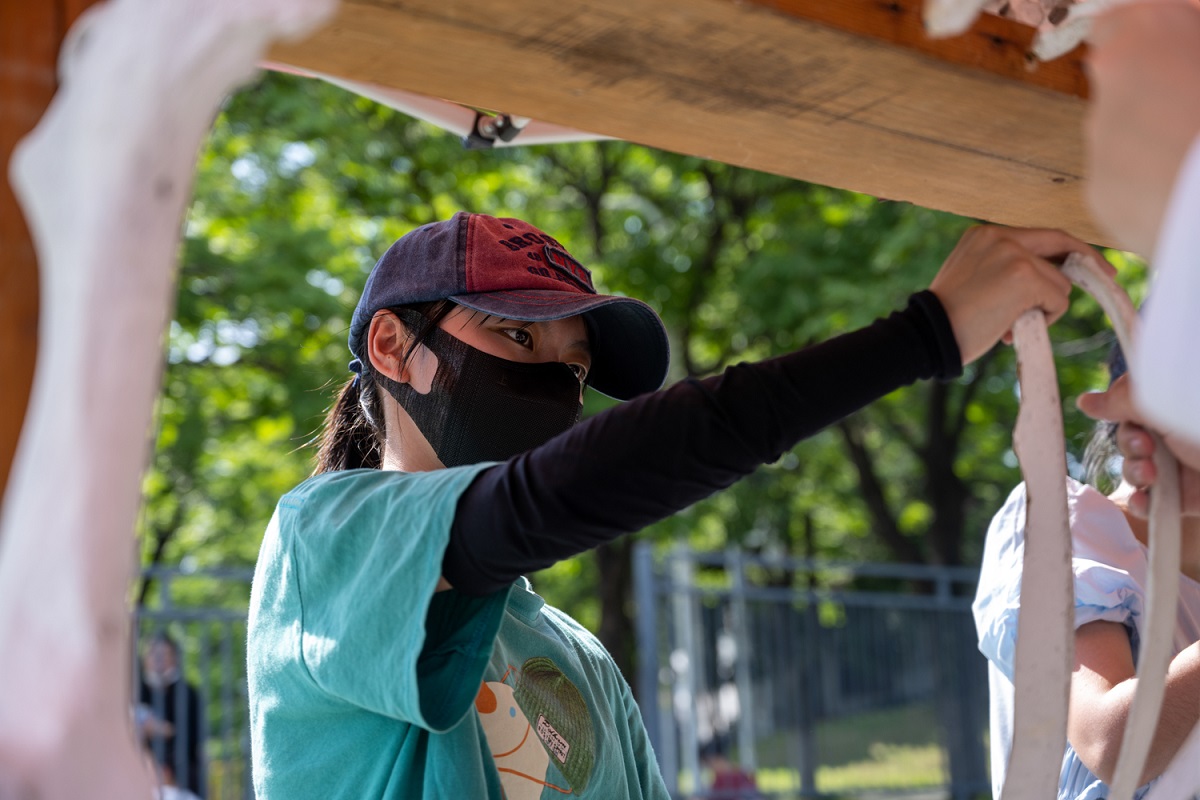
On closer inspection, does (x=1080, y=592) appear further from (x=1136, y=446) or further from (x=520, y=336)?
(x=520, y=336)

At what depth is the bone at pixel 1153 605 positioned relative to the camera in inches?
41.6

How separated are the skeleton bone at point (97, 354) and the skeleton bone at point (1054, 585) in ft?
2.34

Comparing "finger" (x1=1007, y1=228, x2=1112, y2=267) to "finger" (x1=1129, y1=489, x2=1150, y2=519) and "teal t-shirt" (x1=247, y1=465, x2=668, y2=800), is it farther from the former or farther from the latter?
"teal t-shirt" (x1=247, y1=465, x2=668, y2=800)

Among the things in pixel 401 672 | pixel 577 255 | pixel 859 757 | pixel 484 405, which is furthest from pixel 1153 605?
pixel 577 255

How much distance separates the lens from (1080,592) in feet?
5.30

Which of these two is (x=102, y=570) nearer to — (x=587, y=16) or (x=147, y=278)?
(x=147, y=278)

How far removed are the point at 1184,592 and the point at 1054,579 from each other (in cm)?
75

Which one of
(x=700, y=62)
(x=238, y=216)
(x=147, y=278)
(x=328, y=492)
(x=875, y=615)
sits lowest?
(x=875, y=615)

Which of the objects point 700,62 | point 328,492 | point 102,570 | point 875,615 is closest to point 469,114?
point 328,492

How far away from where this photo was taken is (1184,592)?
1757 millimetres

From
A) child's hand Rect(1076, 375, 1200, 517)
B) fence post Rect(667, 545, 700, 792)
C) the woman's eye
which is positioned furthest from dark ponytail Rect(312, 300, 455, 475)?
fence post Rect(667, 545, 700, 792)

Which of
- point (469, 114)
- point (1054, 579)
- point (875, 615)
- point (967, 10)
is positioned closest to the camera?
point (967, 10)

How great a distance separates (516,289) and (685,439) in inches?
20.2

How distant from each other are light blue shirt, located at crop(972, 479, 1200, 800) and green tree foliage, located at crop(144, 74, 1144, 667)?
14.3 ft
